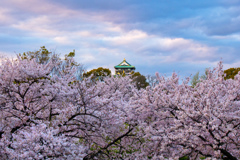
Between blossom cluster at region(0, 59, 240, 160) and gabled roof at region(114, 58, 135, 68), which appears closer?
blossom cluster at region(0, 59, 240, 160)

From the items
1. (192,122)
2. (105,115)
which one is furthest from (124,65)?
(192,122)

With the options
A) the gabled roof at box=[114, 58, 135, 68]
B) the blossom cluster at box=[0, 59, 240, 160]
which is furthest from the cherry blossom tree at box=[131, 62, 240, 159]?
the gabled roof at box=[114, 58, 135, 68]

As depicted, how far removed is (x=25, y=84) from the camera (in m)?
8.42

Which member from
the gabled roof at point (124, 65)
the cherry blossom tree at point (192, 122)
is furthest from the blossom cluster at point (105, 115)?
the gabled roof at point (124, 65)

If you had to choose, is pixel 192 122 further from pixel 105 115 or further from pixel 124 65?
pixel 124 65

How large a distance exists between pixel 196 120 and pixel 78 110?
371 cm

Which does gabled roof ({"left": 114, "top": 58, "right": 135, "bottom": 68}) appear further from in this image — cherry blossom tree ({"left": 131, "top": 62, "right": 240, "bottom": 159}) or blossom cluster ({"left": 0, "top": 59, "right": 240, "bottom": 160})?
blossom cluster ({"left": 0, "top": 59, "right": 240, "bottom": 160})

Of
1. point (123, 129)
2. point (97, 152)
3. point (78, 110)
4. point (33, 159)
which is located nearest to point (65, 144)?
point (33, 159)

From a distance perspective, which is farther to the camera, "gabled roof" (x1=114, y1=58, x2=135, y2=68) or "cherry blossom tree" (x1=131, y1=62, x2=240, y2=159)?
"gabled roof" (x1=114, y1=58, x2=135, y2=68)

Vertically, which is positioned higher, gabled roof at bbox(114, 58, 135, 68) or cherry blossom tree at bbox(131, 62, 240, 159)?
gabled roof at bbox(114, 58, 135, 68)

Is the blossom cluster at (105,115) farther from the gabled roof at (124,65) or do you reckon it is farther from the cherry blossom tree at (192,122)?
the gabled roof at (124,65)

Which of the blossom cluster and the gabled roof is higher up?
the gabled roof

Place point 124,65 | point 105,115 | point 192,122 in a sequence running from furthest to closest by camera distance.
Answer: point 124,65 → point 105,115 → point 192,122

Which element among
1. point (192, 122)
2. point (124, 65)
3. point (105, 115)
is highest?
point (124, 65)
